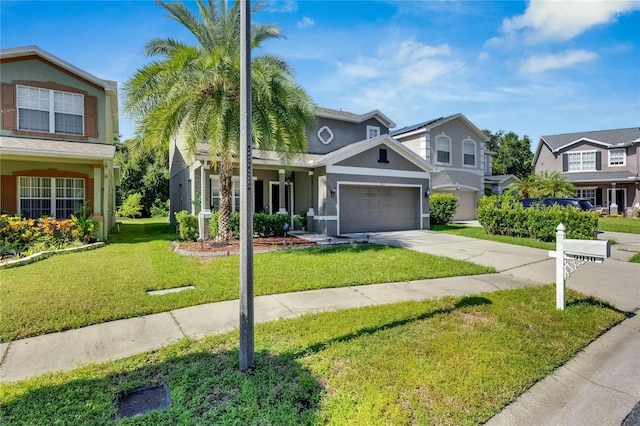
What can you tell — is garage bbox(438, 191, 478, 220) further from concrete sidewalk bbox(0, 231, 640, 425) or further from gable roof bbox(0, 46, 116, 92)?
gable roof bbox(0, 46, 116, 92)

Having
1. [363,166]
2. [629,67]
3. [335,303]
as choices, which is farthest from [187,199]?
[629,67]

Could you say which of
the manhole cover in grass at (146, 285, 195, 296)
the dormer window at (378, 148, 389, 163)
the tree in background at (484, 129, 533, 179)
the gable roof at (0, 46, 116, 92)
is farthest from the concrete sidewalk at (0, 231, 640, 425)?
the tree in background at (484, 129, 533, 179)

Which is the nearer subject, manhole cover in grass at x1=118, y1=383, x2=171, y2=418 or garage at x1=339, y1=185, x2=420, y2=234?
manhole cover in grass at x1=118, y1=383, x2=171, y2=418

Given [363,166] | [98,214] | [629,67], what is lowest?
[98,214]

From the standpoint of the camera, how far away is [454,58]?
11273 millimetres

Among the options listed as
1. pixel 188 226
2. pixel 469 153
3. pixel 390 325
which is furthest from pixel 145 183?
pixel 390 325

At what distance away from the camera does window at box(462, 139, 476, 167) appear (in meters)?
23.4

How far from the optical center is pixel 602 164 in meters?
27.8

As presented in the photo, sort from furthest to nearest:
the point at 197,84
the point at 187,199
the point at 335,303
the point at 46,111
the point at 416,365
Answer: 1. the point at 187,199
2. the point at 46,111
3. the point at 197,84
4. the point at 335,303
5. the point at 416,365

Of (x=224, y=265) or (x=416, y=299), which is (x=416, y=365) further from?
(x=224, y=265)

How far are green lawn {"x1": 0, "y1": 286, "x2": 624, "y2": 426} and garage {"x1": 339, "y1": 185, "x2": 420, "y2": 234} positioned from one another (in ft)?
33.7

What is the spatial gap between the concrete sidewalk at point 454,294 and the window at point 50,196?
10.7m

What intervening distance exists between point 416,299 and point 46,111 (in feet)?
49.1

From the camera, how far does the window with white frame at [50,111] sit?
12141 mm
